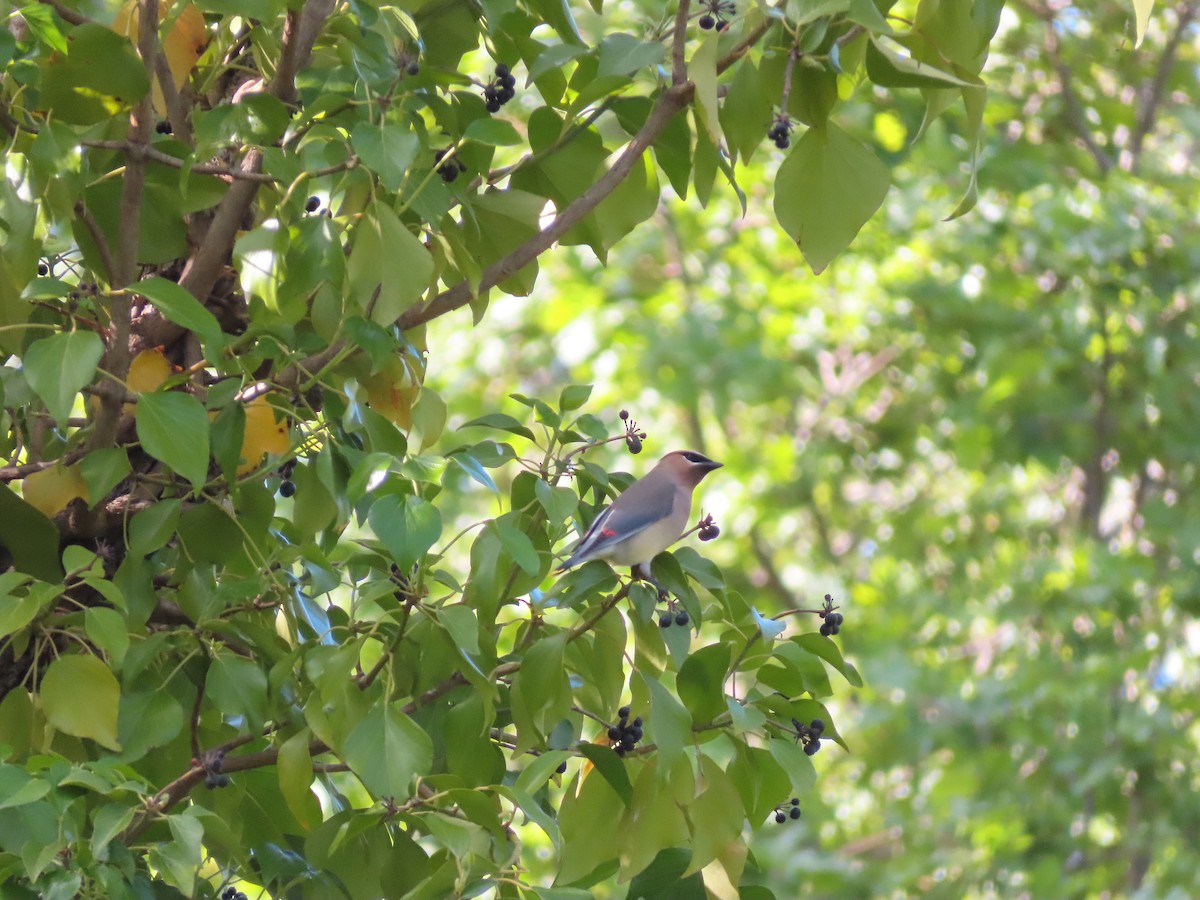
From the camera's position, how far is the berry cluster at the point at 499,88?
2215 mm

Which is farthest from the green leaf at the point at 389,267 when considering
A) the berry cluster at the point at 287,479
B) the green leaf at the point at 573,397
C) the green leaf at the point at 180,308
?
the berry cluster at the point at 287,479

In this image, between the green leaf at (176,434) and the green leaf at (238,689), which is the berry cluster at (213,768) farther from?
the green leaf at (176,434)

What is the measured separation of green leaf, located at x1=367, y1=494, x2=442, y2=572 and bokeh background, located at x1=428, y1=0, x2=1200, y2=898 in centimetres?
501

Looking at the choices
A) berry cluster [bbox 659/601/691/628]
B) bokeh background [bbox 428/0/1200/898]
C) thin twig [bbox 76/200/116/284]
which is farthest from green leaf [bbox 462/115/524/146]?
bokeh background [bbox 428/0/1200/898]

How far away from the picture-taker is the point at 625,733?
1.98 metres

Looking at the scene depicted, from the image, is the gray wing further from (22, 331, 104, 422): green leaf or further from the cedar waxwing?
(22, 331, 104, 422): green leaf

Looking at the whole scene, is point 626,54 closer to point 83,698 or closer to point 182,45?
point 182,45

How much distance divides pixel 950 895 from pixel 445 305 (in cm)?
518

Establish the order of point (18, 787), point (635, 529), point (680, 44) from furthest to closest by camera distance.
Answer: point (635, 529), point (680, 44), point (18, 787)

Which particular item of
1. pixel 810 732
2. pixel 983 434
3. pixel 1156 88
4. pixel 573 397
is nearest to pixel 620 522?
pixel 573 397

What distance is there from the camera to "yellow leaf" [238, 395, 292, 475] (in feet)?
6.93

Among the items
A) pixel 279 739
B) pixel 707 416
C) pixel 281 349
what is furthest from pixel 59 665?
pixel 707 416

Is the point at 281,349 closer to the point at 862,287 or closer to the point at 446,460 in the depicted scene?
the point at 446,460

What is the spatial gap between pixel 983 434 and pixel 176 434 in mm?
6244
